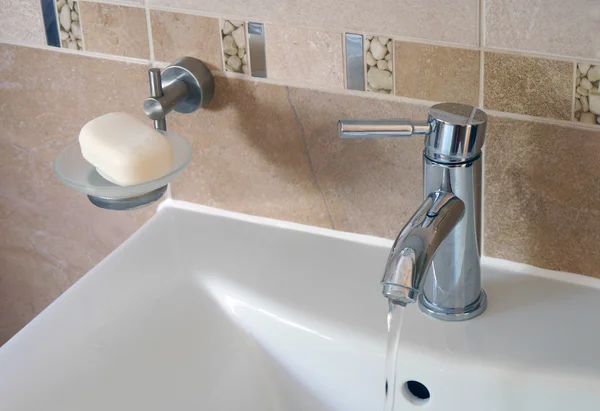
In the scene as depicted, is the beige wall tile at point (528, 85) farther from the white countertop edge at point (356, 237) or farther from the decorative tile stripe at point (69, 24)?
the decorative tile stripe at point (69, 24)

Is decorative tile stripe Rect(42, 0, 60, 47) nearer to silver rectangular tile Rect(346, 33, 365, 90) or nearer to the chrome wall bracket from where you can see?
the chrome wall bracket

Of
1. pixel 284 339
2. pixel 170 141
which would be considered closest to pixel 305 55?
pixel 170 141

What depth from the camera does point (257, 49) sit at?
73 cm

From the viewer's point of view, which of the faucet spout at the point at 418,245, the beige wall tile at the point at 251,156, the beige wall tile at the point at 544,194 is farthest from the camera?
the beige wall tile at the point at 251,156

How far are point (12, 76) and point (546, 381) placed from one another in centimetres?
63

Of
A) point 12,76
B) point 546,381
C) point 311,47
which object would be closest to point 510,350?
point 546,381

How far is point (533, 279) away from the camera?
724mm

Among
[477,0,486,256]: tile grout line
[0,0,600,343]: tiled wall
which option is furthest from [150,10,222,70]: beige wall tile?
[477,0,486,256]: tile grout line

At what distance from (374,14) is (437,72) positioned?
72 mm

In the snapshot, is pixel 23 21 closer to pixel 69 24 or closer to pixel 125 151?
pixel 69 24

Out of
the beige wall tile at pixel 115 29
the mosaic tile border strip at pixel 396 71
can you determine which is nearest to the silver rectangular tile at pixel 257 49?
the mosaic tile border strip at pixel 396 71

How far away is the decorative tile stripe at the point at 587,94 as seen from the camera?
2.00 ft

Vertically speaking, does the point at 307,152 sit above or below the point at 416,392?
above

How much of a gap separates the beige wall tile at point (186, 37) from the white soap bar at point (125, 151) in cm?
11
